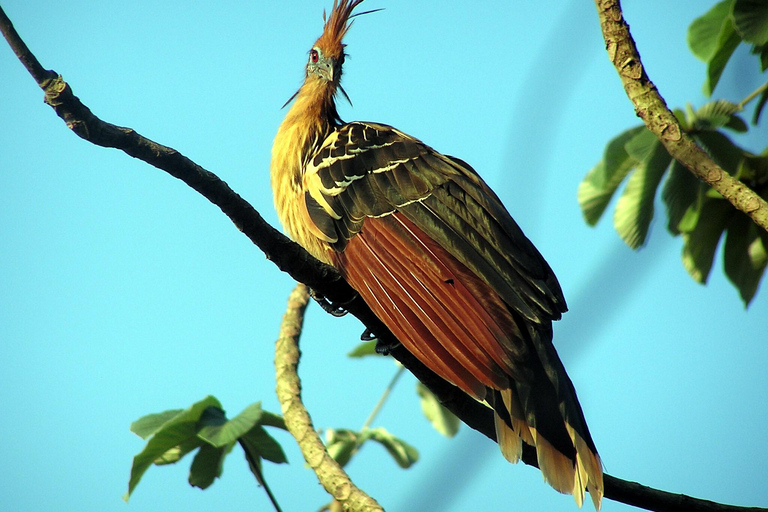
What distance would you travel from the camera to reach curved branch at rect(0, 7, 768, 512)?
7.64 feet

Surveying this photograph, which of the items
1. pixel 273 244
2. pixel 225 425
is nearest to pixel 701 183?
pixel 273 244

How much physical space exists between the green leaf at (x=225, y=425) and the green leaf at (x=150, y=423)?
192mm

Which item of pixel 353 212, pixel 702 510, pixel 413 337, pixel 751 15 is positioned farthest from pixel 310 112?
pixel 702 510

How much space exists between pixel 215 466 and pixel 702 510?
254 cm

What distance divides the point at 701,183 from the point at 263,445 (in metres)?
3.08

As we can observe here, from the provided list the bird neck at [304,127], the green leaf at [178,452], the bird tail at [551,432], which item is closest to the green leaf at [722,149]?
the bird tail at [551,432]

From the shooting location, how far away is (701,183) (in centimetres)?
420

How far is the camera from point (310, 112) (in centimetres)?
468

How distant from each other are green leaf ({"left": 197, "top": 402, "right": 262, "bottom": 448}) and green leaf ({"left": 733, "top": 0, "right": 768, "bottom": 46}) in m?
3.20

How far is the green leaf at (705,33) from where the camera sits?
388 centimetres

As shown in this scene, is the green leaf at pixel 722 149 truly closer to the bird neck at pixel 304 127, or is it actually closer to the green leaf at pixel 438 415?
the bird neck at pixel 304 127

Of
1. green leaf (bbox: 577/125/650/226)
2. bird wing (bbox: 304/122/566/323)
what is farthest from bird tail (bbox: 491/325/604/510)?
green leaf (bbox: 577/125/650/226)

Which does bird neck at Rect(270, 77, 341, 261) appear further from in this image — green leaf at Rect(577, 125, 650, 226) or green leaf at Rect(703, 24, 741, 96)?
green leaf at Rect(703, 24, 741, 96)

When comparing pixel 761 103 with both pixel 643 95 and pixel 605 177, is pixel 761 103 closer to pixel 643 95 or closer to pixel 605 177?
pixel 605 177
